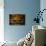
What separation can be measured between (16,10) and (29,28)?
1.06 metres

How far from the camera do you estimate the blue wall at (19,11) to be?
20.7 ft

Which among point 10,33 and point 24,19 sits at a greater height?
point 24,19

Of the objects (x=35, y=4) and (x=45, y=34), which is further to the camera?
(x=35, y=4)

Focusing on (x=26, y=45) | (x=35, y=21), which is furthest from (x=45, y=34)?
(x=35, y=21)

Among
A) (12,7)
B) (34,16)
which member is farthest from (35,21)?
(12,7)

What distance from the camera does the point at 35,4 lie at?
6.39 meters

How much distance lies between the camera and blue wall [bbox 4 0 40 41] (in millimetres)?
6309

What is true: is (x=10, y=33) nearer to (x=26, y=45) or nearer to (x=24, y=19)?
(x=24, y=19)

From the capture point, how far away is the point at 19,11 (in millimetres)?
6352

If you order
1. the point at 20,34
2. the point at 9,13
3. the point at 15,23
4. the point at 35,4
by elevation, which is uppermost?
the point at 35,4

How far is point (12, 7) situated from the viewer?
6.34 metres

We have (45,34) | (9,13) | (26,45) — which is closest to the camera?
(45,34)

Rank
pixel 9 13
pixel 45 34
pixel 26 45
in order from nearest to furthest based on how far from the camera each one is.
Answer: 1. pixel 45 34
2. pixel 26 45
3. pixel 9 13

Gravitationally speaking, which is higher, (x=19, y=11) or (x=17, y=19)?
(x=19, y=11)
